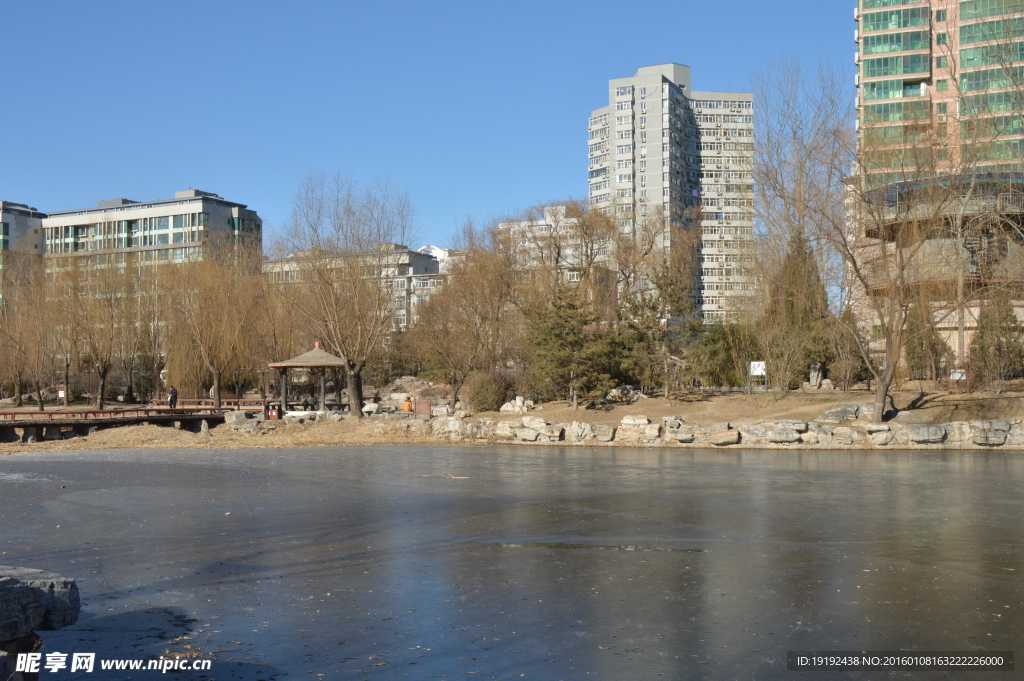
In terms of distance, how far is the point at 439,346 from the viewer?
44.7 m

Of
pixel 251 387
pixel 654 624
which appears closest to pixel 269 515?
pixel 654 624

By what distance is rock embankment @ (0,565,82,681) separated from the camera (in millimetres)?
5281

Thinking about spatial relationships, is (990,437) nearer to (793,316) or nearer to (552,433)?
(793,316)

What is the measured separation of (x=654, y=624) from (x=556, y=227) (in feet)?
135

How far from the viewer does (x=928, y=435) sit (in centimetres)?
2417

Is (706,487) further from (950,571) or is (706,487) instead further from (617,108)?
(617,108)

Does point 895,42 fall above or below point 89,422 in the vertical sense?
above

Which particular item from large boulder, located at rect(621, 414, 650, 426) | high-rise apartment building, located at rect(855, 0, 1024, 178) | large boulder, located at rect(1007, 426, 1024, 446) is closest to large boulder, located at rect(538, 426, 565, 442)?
large boulder, located at rect(621, 414, 650, 426)

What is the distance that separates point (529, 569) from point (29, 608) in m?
4.95

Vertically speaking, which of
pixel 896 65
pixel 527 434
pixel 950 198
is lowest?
pixel 527 434

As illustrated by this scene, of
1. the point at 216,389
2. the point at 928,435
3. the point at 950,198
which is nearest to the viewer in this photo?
the point at 928,435

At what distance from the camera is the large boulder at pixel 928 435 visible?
79.2 feet

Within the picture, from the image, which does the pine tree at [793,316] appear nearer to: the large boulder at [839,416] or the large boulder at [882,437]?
the large boulder at [839,416]

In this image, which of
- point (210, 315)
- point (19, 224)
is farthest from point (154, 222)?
point (210, 315)
